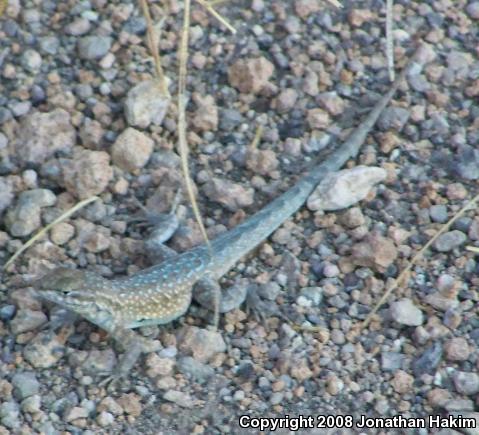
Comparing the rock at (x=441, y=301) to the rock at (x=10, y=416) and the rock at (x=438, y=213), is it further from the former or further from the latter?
the rock at (x=10, y=416)

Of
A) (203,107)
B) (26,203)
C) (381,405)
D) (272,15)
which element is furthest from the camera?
(272,15)

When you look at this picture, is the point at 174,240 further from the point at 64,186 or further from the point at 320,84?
the point at 320,84

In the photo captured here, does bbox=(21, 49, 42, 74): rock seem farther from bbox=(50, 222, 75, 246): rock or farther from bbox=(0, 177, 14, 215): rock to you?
bbox=(50, 222, 75, 246): rock

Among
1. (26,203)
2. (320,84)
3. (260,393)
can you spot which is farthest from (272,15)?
(260,393)

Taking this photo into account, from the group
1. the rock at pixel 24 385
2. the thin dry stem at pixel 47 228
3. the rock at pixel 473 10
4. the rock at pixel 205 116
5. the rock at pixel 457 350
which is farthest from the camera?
the rock at pixel 473 10

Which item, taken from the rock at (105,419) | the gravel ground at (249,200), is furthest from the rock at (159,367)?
the rock at (105,419)

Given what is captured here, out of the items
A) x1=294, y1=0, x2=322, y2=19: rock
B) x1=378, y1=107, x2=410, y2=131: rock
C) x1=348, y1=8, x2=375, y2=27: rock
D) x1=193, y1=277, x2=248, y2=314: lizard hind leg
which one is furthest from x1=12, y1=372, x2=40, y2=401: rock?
x1=348, y1=8, x2=375, y2=27: rock
